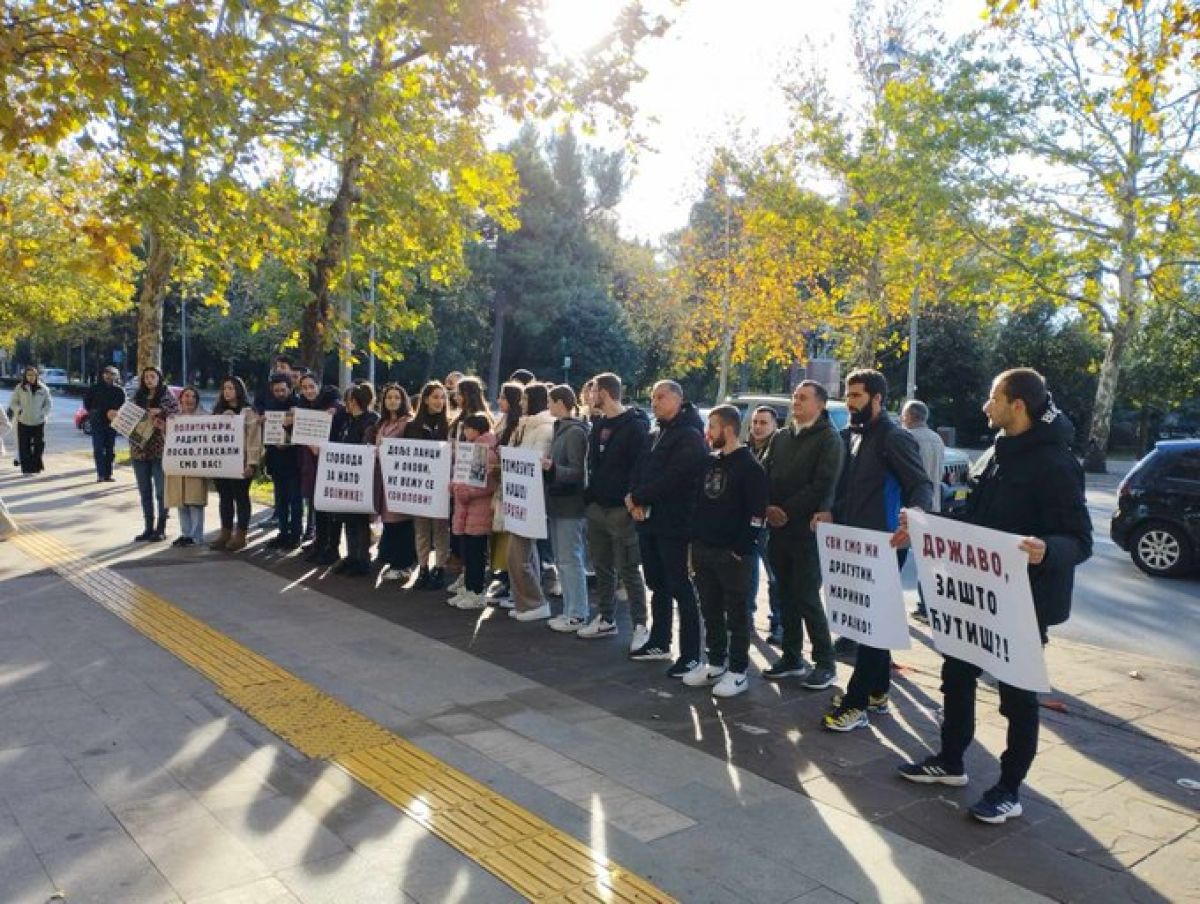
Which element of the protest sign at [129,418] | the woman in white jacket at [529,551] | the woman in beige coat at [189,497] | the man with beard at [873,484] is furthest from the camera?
the protest sign at [129,418]

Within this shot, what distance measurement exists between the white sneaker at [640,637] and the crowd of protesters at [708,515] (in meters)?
0.06

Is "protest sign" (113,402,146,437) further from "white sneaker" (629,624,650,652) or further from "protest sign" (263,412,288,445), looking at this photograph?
"white sneaker" (629,624,650,652)

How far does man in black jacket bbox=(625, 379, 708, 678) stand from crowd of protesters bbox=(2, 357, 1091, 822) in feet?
0.03

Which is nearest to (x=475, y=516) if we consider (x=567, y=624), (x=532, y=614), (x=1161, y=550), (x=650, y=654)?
(x=532, y=614)

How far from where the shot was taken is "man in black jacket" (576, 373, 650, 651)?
22.6ft

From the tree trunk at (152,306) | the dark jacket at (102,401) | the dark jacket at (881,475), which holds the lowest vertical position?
the dark jacket at (102,401)

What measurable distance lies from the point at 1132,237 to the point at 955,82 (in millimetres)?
5202

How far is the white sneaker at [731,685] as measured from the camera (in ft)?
19.3

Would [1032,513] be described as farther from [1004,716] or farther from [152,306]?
[152,306]

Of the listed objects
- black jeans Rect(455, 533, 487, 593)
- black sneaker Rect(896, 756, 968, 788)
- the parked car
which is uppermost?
black jeans Rect(455, 533, 487, 593)

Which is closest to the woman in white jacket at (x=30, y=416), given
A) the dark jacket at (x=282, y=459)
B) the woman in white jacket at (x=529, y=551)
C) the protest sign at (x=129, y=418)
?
A: the protest sign at (x=129, y=418)

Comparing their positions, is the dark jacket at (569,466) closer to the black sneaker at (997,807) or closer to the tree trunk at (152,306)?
the black sneaker at (997,807)

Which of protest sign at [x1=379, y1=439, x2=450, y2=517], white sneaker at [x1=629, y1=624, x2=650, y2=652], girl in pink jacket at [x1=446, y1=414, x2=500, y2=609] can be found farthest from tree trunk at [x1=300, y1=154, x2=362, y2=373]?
white sneaker at [x1=629, y1=624, x2=650, y2=652]

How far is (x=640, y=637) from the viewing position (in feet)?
22.6
